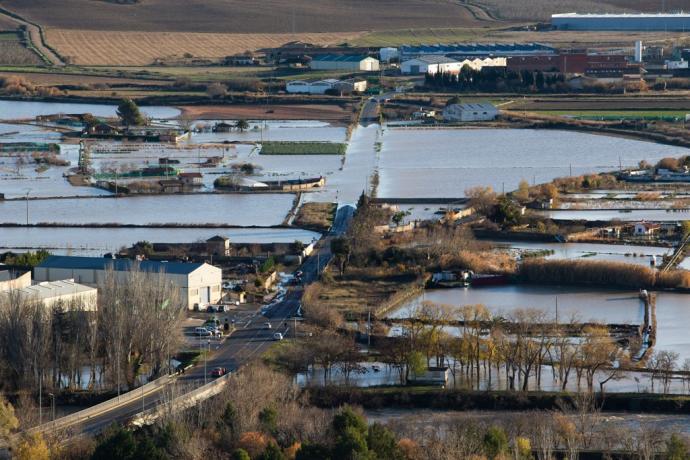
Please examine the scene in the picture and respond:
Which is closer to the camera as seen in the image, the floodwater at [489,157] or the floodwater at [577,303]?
the floodwater at [577,303]

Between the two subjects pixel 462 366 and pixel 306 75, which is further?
pixel 306 75

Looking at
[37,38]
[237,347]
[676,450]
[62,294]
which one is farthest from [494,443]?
[37,38]

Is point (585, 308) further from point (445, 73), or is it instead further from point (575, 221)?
point (445, 73)

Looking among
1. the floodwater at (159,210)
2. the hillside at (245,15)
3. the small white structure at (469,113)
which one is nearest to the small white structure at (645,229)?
the floodwater at (159,210)

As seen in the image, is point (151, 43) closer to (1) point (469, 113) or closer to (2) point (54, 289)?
(1) point (469, 113)

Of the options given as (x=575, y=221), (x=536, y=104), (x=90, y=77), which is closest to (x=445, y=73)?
(x=536, y=104)

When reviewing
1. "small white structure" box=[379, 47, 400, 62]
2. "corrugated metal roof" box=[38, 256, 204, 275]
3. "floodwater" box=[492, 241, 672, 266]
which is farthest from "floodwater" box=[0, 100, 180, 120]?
"corrugated metal roof" box=[38, 256, 204, 275]

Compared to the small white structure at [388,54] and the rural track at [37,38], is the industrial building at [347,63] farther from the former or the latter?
the rural track at [37,38]
